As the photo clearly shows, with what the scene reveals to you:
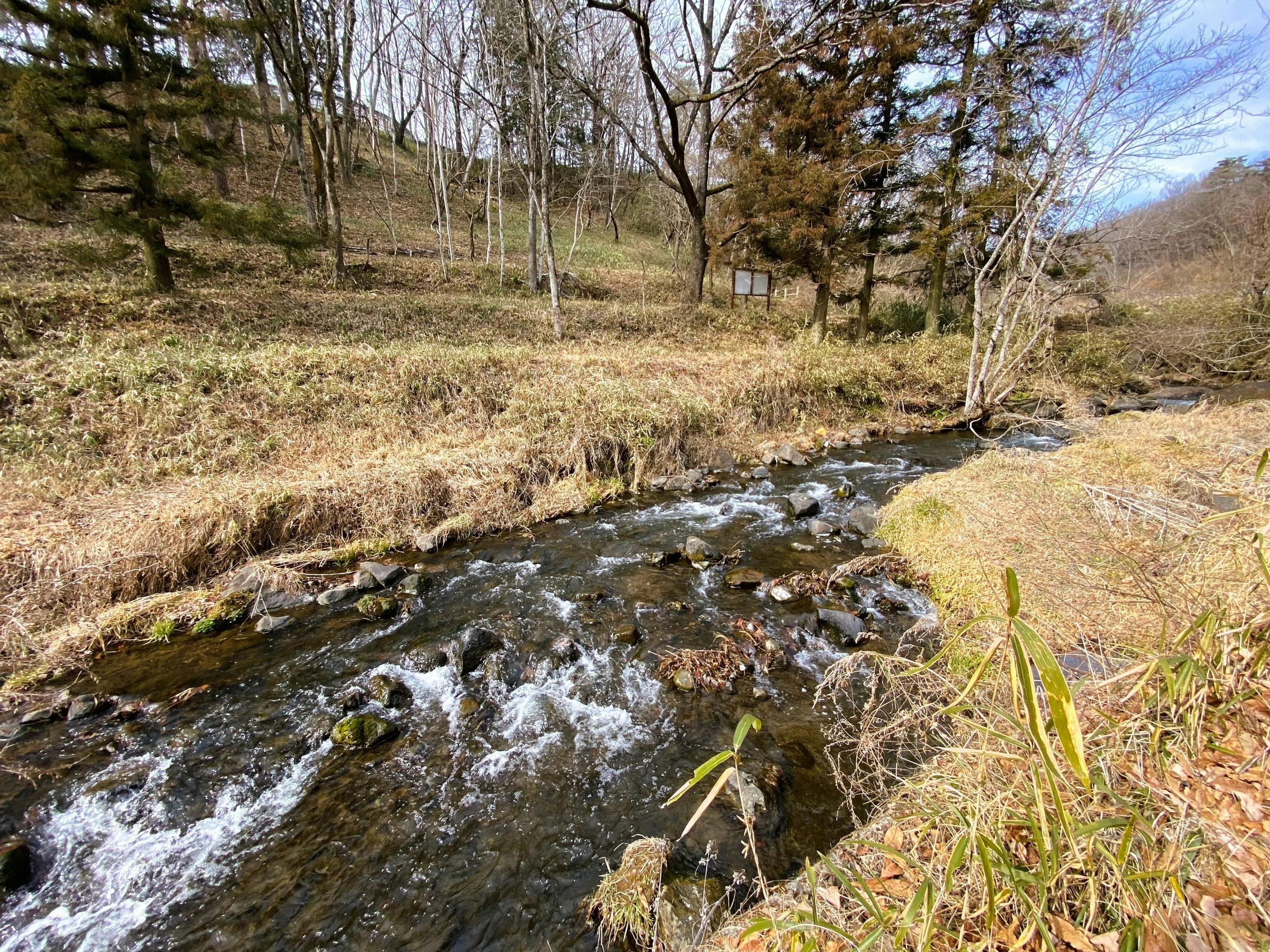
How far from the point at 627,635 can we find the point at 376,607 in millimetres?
2853

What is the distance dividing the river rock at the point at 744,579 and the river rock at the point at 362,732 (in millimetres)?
3738

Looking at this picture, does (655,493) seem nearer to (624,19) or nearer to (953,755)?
(953,755)

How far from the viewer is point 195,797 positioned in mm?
3602

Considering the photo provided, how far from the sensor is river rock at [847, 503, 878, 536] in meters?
7.13

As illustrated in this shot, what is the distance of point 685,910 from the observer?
2.63 meters

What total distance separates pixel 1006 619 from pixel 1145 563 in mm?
2193

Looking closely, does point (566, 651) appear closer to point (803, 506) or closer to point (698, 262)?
point (803, 506)

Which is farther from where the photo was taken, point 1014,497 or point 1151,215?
point 1151,215

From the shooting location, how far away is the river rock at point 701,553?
6688 millimetres

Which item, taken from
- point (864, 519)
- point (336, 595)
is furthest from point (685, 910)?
point (864, 519)

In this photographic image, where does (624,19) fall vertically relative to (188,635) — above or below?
above

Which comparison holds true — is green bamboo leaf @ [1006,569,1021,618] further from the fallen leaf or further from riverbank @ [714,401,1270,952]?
the fallen leaf

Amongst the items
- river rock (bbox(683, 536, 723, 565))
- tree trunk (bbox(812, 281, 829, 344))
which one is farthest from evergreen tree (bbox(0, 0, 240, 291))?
tree trunk (bbox(812, 281, 829, 344))

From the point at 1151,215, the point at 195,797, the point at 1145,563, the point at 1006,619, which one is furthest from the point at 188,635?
the point at 1151,215
